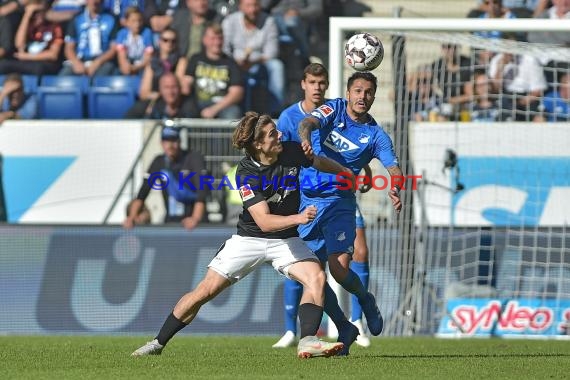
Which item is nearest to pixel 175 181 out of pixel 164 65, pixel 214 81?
pixel 214 81

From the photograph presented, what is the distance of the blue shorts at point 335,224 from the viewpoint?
9.70 m

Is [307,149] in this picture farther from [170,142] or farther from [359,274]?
[170,142]

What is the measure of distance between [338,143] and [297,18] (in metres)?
7.91

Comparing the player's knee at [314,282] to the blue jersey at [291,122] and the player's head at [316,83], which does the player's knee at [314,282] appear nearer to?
the blue jersey at [291,122]

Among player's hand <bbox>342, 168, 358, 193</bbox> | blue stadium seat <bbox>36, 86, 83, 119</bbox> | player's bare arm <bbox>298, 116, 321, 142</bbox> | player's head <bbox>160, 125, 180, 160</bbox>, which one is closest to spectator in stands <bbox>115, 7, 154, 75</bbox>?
blue stadium seat <bbox>36, 86, 83, 119</bbox>

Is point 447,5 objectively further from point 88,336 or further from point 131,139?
point 88,336

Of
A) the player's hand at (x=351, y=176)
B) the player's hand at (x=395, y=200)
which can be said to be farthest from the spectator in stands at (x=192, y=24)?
the player's hand at (x=395, y=200)

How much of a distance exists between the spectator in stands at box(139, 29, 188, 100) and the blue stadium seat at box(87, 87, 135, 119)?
0.90 ft

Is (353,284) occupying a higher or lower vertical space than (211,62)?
lower

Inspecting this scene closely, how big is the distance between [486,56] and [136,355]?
8.08m

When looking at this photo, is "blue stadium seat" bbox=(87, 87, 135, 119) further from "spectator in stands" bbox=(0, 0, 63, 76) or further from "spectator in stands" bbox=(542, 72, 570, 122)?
"spectator in stands" bbox=(542, 72, 570, 122)

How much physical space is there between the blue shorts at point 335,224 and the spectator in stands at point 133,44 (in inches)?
323

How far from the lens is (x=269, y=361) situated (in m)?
8.98

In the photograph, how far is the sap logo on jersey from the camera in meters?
9.88
